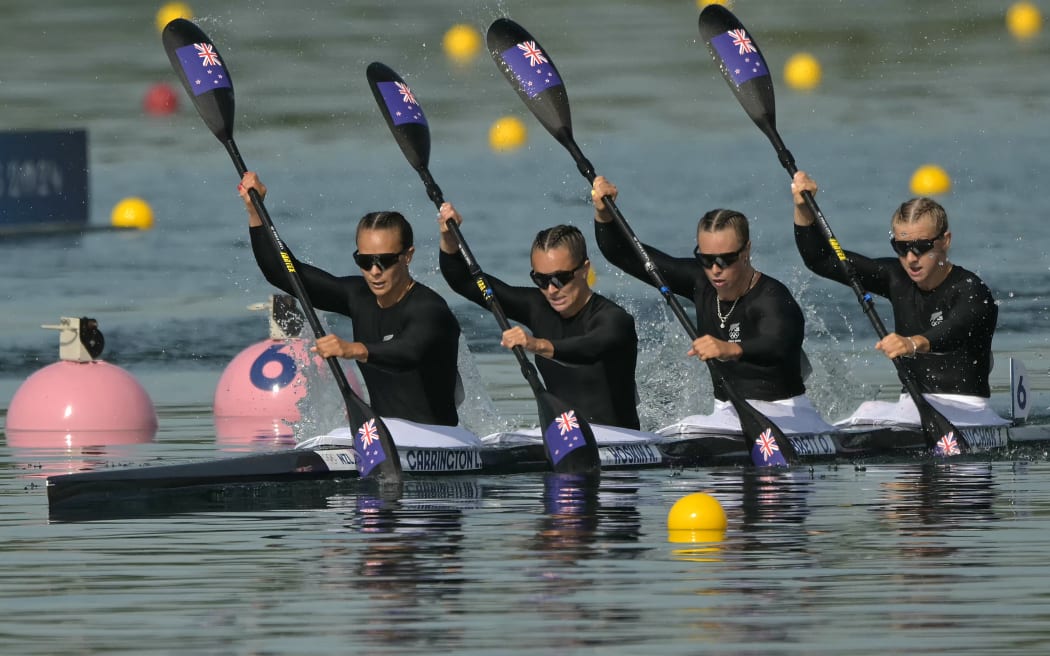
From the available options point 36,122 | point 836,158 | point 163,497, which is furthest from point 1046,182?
point 163,497

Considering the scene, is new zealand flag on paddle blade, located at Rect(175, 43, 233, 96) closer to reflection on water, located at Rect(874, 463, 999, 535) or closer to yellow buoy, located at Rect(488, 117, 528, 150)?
reflection on water, located at Rect(874, 463, 999, 535)

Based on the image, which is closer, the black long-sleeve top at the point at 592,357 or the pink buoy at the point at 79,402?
the black long-sleeve top at the point at 592,357

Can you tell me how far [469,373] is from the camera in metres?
15.1

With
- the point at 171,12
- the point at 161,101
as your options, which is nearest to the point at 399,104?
the point at 161,101

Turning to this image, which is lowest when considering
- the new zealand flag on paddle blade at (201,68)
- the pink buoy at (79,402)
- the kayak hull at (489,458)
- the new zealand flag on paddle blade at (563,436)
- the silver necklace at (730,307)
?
the kayak hull at (489,458)

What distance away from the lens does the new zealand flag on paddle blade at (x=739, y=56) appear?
15875mm

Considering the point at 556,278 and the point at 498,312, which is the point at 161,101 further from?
the point at 556,278

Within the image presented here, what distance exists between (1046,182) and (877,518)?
60.7 feet

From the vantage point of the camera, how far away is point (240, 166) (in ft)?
44.8

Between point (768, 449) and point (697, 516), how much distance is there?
3.09 m

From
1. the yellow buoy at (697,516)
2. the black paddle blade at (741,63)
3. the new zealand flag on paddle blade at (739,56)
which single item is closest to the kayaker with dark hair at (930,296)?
the black paddle blade at (741,63)

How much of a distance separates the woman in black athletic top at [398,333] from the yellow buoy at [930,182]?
1635 centimetres

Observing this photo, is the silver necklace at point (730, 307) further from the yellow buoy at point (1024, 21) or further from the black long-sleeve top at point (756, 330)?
the yellow buoy at point (1024, 21)

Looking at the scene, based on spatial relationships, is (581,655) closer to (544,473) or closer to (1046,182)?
(544,473)
